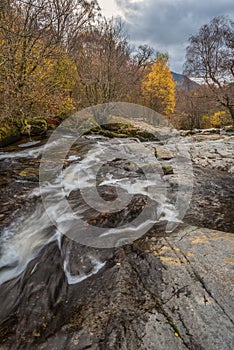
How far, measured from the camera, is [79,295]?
7.28 ft

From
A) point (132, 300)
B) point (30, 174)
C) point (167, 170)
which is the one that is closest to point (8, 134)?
point (30, 174)

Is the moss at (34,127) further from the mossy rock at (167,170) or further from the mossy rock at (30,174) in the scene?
the mossy rock at (167,170)

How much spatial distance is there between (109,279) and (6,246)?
5.79 feet

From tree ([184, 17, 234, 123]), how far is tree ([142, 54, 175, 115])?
458 centimetres

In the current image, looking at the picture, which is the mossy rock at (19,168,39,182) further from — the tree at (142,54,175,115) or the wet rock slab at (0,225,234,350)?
the tree at (142,54,175,115)

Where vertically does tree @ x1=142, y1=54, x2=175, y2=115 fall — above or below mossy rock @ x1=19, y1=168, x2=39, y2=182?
above

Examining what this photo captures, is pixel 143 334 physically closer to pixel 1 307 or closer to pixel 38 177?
pixel 1 307

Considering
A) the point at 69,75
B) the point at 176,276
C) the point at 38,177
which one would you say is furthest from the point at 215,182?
the point at 69,75

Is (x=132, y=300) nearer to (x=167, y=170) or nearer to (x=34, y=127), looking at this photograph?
(x=167, y=170)

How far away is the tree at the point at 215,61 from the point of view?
1677 centimetres

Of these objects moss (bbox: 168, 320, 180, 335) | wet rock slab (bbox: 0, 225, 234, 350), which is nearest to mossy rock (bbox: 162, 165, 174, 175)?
wet rock slab (bbox: 0, 225, 234, 350)

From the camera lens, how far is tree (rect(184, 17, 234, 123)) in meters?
16.8

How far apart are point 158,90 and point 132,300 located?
24536 mm

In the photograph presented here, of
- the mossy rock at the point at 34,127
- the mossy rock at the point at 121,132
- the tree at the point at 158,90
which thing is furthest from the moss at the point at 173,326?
the tree at the point at 158,90
